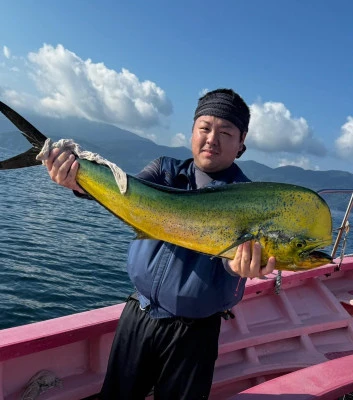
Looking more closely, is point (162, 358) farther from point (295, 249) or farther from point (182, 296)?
point (295, 249)

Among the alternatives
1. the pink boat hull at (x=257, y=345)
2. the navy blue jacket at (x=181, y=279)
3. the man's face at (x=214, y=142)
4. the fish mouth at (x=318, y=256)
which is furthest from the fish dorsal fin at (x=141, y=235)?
the pink boat hull at (x=257, y=345)

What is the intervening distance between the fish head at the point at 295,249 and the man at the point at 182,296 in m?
0.48

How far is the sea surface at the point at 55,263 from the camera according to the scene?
11.2 metres

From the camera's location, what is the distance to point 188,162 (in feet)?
10.7

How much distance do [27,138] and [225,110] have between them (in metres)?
1.42

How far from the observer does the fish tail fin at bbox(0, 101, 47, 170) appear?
2.43m

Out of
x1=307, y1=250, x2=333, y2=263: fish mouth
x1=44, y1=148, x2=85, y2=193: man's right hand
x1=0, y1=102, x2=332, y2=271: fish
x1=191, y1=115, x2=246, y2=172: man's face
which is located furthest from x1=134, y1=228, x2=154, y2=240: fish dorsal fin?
x1=307, y1=250, x2=333, y2=263: fish mouth

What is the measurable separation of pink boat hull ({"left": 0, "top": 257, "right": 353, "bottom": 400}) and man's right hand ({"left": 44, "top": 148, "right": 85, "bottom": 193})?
183cm

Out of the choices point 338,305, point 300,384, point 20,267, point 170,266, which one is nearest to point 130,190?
point 170,266

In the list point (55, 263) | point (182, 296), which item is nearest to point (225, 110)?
point (182, 296)

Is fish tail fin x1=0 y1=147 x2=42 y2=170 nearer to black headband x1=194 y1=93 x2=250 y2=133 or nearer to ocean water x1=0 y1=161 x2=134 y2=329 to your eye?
black headband x1=194 y1=93 x2=250 y2=133

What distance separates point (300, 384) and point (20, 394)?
2.57 meters

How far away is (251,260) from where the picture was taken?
2.31 meters

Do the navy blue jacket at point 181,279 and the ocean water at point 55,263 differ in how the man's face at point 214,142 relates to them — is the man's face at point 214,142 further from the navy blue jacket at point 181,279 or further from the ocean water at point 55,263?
the ocean water at point 55,263
